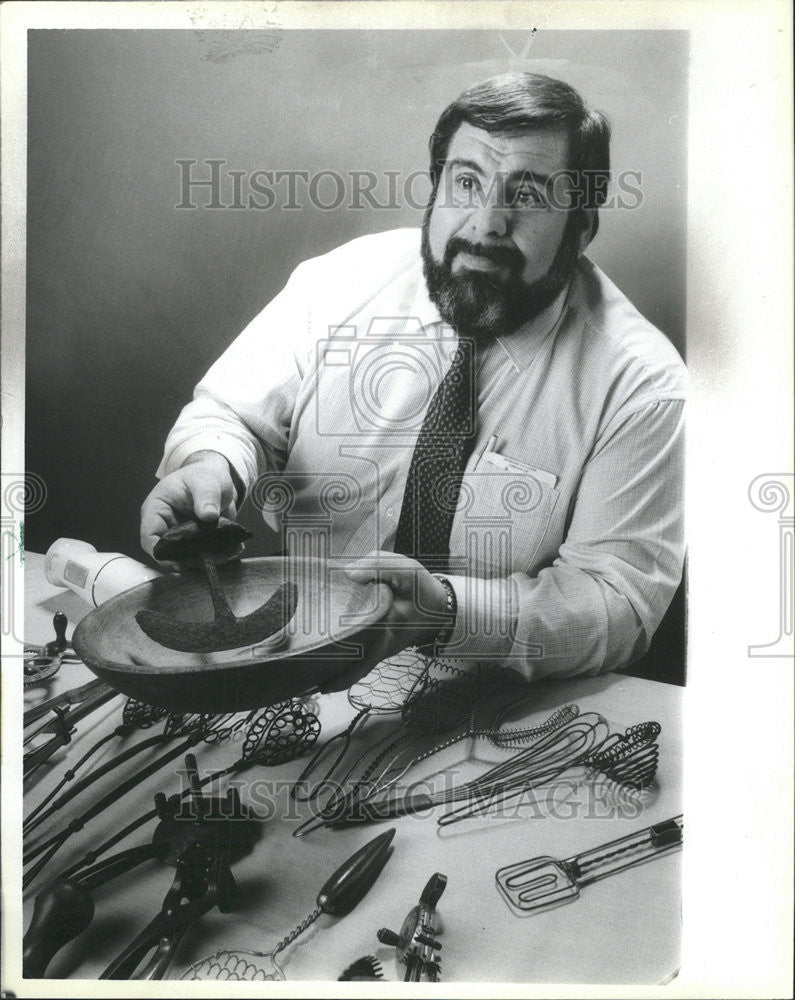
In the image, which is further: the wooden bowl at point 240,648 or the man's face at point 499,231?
the man's face at point 499,231

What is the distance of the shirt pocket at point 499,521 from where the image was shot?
1527 millimetres

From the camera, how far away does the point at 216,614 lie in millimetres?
1540

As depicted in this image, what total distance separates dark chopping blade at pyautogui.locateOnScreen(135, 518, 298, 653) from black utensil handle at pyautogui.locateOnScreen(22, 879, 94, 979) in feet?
1.33

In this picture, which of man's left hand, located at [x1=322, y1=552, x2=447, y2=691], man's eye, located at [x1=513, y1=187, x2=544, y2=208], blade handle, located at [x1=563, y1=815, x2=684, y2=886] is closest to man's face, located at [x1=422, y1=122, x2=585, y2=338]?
man's eye, located at [x1=513, y1=187, x2=544, y2=208]

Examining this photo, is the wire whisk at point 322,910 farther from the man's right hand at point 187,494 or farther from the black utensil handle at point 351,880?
the man's right hand at point 187,494

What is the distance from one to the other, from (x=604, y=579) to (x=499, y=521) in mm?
189

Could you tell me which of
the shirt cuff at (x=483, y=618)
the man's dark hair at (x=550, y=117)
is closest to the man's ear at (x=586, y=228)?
the man's dark hair at (x=550, y=117)

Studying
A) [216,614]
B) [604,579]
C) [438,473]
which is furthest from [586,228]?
[216,614]

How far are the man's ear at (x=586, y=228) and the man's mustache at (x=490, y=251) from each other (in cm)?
10

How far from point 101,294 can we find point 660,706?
1137mm

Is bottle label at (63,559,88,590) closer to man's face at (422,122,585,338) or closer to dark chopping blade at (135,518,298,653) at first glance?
dark chopping blade at (135,518,298,653)

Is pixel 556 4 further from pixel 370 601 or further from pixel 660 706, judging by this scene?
pixel 660 706

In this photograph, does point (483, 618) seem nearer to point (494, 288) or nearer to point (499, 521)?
point (499, 521)

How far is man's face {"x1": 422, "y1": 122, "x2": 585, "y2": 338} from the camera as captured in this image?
1516 millimetres
